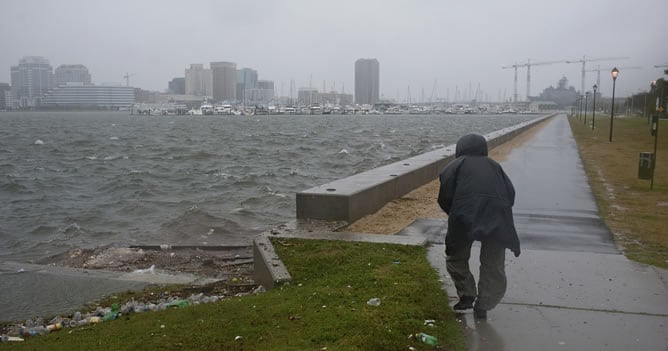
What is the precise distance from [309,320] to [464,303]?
4.60ft

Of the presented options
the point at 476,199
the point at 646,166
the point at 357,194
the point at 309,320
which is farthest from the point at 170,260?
the point at 646,166

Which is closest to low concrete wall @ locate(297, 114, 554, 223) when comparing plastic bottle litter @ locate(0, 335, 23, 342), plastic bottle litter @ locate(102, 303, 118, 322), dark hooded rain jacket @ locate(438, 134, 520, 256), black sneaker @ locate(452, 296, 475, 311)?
plastic bottle litter @ locate(102, 303, 118, 322)

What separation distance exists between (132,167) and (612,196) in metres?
23.3

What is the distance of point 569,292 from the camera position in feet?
20.2

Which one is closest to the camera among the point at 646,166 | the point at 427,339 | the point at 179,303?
the point at 427,339

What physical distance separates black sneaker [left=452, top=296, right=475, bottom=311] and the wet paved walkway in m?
0.10

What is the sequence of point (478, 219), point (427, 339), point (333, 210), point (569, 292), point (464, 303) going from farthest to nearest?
point (333, 210), point (569, 292), point (464, 303), point (478, 219), point (427, 339)

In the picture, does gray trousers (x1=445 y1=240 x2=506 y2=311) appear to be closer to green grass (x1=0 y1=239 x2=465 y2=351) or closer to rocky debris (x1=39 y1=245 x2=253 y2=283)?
green grass (x1=0 y1=239 x2=465 y2=351)

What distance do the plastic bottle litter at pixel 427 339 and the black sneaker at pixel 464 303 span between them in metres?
0.79

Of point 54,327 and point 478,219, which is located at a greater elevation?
point 478,219

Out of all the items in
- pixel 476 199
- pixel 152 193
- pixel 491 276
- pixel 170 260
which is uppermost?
pixel 476 199

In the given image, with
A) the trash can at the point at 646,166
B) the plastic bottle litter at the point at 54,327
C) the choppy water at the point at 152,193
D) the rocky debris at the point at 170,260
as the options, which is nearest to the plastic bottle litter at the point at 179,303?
the plastic bottle litter at the point at 54,327

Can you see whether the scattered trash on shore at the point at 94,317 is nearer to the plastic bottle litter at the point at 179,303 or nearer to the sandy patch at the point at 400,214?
the plastic bottle litter at the point at 179,303

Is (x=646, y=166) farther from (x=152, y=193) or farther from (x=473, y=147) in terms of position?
(x=152, y=193)
